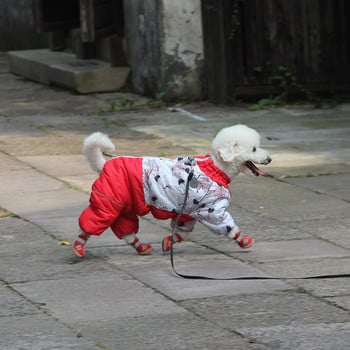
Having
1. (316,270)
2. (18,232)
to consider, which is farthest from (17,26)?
(316,270)

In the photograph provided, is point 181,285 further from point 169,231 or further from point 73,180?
point 73,180

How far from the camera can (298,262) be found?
668 centimetres

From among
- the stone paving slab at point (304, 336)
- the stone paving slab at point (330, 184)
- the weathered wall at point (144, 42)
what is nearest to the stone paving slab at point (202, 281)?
the stone paving slab at point (304, 336)

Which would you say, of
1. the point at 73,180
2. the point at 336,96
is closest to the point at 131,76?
the point at 336,96

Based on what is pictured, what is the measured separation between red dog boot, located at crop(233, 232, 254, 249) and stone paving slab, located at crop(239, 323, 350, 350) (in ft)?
4.90

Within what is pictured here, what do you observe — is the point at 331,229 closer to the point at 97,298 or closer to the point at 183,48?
the point at 97,298

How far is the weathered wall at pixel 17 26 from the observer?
70.1 ft

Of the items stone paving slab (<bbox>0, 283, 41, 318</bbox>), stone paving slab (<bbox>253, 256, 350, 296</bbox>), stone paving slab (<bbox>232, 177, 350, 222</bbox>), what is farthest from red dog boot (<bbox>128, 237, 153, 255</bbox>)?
stone paving slab (<bbox>232, 177, 350, 222</bbox>)

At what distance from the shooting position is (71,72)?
15.0 m

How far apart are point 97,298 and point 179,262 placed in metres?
0.93

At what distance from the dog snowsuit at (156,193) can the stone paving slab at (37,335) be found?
1.24m

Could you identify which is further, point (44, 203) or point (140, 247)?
point (44, 203)

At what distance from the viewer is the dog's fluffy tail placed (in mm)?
6840

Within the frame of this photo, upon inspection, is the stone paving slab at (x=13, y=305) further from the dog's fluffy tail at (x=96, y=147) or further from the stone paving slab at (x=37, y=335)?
the dog's fluffy tail at (x=96, y=147)
